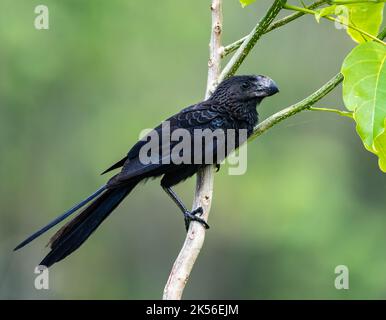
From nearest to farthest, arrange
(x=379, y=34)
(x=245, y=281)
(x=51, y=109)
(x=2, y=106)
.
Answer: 1. (x=379, y=34)
2. (x=2, y=106)
3. (x=51, y=109)
4. (x=245, y=281)

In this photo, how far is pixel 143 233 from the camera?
11.5 m

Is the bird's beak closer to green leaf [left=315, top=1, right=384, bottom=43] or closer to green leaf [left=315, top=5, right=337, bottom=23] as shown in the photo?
green leaf [left=315, top=1, right=384, bottom=43]

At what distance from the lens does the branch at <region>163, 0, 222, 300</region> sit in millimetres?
2559

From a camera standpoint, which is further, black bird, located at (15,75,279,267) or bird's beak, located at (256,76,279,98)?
bird's beak, located at (256,76,279,98)

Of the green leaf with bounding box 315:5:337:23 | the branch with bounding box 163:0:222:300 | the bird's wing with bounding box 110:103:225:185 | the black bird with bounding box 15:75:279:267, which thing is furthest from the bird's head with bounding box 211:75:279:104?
the green leaf with bounding box 315:5:337:23

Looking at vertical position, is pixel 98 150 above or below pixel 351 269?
above

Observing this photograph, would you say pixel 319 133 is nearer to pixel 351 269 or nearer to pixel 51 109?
pixel 351 269

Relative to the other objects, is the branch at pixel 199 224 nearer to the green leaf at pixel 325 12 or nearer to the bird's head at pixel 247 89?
the bird's head at pixel 247 89

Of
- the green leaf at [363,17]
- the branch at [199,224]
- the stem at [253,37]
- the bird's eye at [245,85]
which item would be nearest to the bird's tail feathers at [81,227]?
the branch at [199,224]

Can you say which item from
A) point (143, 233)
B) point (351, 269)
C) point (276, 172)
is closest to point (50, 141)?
point (143, 233)

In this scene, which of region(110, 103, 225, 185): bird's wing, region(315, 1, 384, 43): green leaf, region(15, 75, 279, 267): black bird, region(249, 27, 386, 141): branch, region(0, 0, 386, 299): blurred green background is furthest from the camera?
region(0, 0, 386, 299): blurred green background

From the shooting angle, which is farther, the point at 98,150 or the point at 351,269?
the point at 98,150

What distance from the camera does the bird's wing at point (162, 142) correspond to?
3566mm
